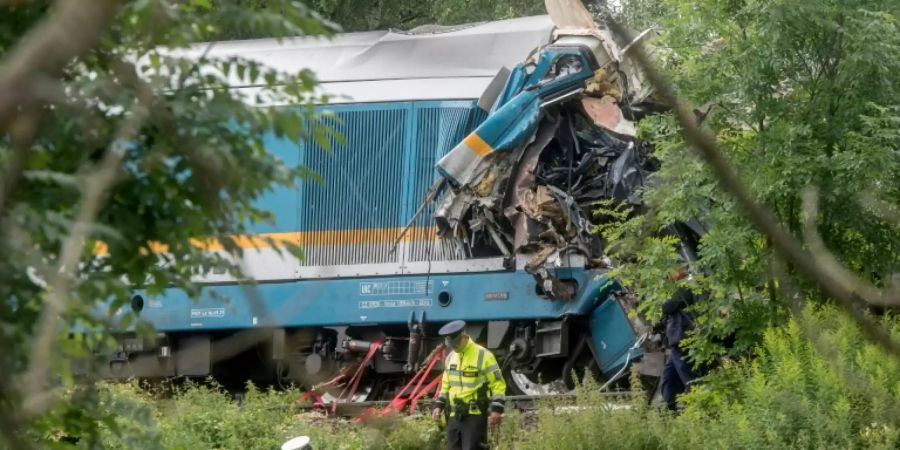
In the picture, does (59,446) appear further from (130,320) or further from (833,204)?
(833,204)

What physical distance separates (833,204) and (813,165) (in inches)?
14.1

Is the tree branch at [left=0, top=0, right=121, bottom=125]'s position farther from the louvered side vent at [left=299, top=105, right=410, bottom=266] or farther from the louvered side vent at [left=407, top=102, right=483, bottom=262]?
the louvered side vent at [left=299, top=105, right=410, bottom=266]

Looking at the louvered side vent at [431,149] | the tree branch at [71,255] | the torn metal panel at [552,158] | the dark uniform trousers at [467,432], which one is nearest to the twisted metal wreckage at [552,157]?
the torn metal panel at [552,158]

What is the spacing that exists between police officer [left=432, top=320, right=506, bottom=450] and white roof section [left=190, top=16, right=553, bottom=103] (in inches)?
203

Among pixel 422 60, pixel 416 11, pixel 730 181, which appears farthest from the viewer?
pixel 416 11

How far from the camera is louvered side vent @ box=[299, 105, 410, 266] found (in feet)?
59.5

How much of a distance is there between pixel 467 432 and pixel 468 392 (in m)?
0.35

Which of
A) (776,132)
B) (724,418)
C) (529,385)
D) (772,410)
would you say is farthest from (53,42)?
(529,385)

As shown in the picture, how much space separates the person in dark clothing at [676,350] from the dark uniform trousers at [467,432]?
6.34 ft

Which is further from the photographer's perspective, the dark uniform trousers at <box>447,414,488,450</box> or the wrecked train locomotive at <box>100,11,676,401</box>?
the wrecked train locomotive at <box>100,11,676,401</box>

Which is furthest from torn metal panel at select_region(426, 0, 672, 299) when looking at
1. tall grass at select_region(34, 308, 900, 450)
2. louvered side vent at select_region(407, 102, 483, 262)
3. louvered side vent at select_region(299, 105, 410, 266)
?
tall grass at select_region(34, 308, 900, 450)

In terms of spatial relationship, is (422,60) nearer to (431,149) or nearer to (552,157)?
(431,149)

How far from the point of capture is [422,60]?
1902cm

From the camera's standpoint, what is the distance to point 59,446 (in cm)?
640
